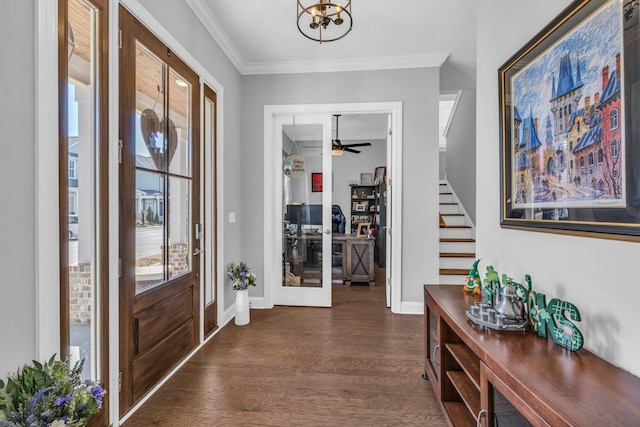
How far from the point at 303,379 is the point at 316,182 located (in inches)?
82.9

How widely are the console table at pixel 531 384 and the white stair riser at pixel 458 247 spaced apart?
2609 mm

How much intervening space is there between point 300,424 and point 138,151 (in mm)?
1865

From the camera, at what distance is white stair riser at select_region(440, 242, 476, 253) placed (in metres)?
3.96

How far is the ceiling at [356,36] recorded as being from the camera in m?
2.43

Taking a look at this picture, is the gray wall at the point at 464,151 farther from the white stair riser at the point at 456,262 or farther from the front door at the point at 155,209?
the front door at the point at 155,209

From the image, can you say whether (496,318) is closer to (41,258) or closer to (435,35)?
(41,258)

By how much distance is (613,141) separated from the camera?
3.22ft

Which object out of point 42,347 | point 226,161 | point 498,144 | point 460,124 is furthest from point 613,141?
point 460,124

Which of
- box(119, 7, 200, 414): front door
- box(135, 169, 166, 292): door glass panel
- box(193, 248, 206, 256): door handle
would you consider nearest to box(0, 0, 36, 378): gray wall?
box(119, 7, 200, 414): front door

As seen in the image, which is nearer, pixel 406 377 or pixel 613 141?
pixel 613 141

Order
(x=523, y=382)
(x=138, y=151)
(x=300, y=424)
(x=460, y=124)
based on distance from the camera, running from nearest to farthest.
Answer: (x=523, y=382) < (x=300, y=424) < (x=138, y=151) < (x=460, y=124)

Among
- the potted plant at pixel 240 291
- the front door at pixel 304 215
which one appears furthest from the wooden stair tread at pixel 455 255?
the potted plant at pixel 240 291

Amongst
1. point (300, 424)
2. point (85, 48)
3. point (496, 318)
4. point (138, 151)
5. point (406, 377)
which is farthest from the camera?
point (406, 377)

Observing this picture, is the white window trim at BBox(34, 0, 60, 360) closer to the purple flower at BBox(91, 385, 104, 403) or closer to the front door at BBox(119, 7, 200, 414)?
the purple flower at BBox(91, 385, 104, 403)
